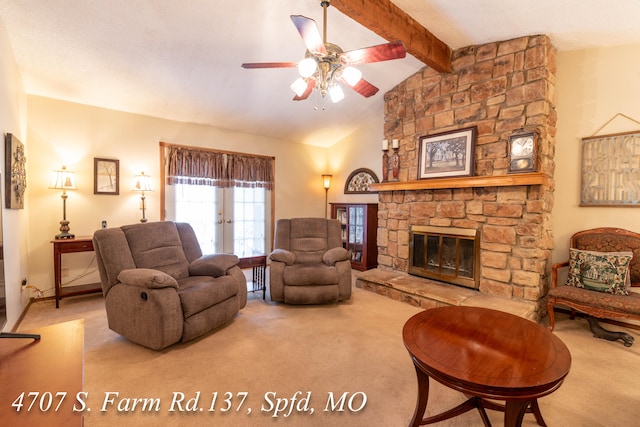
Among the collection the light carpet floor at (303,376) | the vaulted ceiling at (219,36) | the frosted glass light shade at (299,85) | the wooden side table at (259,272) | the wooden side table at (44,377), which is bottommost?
the light carpet floor at (303,376)

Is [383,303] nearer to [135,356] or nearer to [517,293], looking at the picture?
[517,293]

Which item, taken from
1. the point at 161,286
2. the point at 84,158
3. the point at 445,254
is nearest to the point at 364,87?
the point at 161,286

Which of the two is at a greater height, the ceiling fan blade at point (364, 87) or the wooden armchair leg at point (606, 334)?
the ceiling fan blade at point (364, 87)

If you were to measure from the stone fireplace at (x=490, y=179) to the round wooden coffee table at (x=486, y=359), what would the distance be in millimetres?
1505

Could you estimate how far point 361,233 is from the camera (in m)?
5.07

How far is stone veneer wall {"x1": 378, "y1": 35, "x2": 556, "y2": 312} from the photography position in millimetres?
2936

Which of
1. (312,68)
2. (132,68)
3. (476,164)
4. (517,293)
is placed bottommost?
(517,293)

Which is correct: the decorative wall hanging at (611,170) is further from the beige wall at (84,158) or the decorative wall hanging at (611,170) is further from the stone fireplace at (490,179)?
the beige wall at (84,158)

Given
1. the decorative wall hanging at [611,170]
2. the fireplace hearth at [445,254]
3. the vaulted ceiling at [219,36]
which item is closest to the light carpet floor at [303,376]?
the fireplace hearth at [445,254]

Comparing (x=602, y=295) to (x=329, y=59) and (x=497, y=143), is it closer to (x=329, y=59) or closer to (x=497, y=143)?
(x=497, y=143)

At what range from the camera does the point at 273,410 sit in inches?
64.8

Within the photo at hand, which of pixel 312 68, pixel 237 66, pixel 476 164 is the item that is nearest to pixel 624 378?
pixel 476 164

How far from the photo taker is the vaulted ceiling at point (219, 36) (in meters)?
2.36

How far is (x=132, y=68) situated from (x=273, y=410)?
11.3 feet
